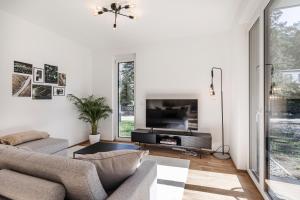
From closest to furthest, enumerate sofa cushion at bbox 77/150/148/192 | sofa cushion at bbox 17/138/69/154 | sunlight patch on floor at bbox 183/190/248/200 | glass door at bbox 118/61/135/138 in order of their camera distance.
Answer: sofa cushion at bbox 77/150/148/192 → sunlight patch on floor at bbox 183/190/248/200 → sofa cushion at bbox 17/138/69/154 → glass door at bbox 118/61/135/138

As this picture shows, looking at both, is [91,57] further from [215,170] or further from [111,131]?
[215,170]

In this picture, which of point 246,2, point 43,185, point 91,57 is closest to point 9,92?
point 91,57

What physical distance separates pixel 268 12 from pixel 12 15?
399 centimetres

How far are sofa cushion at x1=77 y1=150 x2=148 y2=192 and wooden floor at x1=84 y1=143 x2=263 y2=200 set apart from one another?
4.26ft

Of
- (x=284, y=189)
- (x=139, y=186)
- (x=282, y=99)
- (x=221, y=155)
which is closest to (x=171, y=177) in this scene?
(x=284, y=189)

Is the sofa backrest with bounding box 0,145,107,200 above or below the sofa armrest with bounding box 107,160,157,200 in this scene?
above

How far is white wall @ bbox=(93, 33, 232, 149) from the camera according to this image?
389cm

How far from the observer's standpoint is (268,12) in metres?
2.09

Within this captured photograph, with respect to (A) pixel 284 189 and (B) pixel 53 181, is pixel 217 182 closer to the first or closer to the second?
(A) pixel 284 189

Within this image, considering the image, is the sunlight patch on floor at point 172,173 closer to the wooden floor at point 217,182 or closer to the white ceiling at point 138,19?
the wooden floor at point 217,182

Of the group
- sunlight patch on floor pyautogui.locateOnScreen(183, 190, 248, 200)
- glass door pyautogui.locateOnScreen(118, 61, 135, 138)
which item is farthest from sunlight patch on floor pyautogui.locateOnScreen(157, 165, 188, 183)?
glass door pyautogui.locateOnScreen(118, 61, 135, 138)

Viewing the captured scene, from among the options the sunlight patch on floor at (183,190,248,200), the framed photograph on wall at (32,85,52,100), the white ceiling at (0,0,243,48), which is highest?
the white ceiling at (0,0,243,48)

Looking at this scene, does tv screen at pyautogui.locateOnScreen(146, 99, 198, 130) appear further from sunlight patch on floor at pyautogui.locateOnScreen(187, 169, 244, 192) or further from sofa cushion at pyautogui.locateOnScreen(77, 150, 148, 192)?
sofa cushion at pyautogui.locateOnScreen(77, 150, 148, 192)

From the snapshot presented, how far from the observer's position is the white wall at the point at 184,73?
3.89 m
